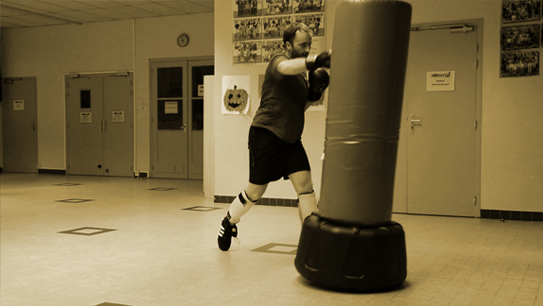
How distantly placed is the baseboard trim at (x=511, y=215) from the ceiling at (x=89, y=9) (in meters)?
5.82

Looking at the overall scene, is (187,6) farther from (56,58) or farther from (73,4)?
(56,58)

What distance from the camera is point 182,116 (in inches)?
424

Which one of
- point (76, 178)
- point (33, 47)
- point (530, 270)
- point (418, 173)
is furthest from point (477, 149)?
point (33, 47)

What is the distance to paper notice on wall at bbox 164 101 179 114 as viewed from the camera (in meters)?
10.8

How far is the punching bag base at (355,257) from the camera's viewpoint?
296 centimetres

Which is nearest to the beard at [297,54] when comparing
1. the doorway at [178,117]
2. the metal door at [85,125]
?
the doorway at [178,117]

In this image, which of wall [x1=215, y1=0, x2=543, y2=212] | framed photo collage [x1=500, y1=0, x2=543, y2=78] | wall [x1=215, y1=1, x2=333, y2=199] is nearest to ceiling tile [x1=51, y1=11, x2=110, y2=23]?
wall [x1=215, y1=1, x2=333, y2=199]

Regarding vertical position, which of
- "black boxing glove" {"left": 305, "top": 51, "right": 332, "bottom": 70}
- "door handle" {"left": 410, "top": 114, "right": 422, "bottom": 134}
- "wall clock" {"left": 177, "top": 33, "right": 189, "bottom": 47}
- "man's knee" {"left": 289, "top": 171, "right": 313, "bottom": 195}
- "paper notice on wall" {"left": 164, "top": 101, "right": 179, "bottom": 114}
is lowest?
"man's knee" {"left": 289, "top": 171, "right": 313, "bottom": 195}

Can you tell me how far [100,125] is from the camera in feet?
37.8

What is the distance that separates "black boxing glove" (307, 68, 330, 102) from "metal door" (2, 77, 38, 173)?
1012 centimetres

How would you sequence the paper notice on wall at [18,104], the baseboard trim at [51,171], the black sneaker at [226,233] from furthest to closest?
the paper notice on wall at [18,104] < the baseboard trim at [51,171] < the black sneaker at [226,233]

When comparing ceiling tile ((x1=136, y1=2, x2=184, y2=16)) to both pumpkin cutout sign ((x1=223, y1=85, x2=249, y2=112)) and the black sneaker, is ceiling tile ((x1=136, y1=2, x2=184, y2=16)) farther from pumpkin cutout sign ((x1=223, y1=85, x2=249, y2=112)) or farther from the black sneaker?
the black sneaker

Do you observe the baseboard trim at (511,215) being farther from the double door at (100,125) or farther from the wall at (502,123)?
the double door at (100,125)

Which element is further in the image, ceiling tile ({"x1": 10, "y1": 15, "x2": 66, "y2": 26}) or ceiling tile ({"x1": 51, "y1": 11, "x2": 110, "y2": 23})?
ceiling tile ({"x1": 10, "y1": 15, "x2": 66, "y2": 26})
